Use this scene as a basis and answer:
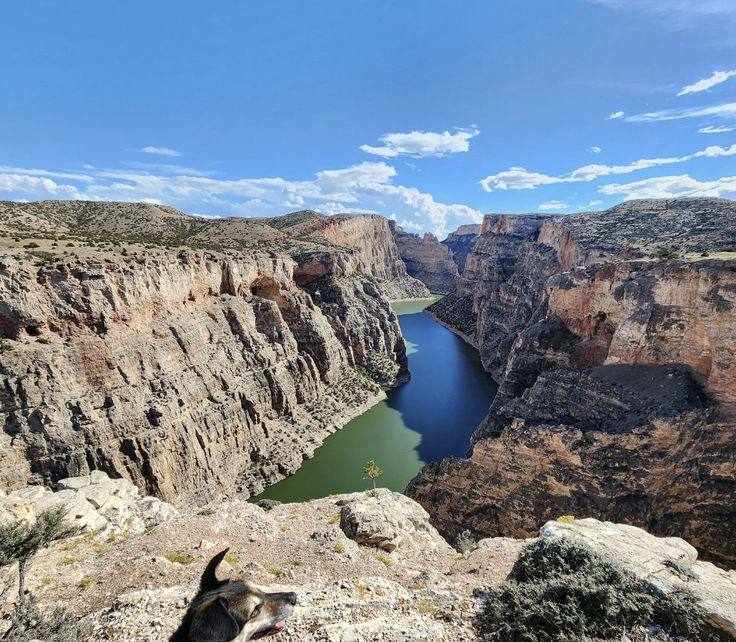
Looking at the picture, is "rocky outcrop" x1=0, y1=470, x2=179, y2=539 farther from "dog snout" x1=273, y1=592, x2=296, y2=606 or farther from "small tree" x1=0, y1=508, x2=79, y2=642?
"dog snout" x1=273, y1=592, x2=296, y2=606

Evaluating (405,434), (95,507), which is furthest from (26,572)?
(405,434)

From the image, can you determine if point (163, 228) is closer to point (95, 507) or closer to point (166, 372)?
point (166, 372)

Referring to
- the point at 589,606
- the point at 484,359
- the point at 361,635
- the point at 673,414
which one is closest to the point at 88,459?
the point at 361,635

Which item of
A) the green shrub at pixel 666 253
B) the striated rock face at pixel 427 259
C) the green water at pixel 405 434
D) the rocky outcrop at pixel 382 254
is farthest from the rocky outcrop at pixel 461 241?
the green shrub at pixel 666 253

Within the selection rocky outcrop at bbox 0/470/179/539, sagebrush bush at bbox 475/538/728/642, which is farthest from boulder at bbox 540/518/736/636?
rocky outcrop at bbox 0/470/179/539

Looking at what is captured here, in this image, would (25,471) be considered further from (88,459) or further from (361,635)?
(361,635)

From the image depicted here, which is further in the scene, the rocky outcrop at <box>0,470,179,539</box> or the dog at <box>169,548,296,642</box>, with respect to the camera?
the rocky outcrop at <box>0,470,179,539</box>
